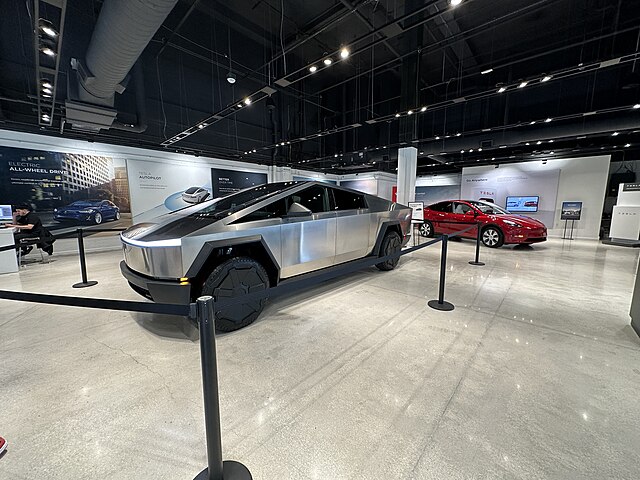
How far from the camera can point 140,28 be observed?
3096mm

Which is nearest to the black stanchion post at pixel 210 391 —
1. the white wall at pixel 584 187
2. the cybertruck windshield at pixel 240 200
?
the cybertruck windshield at pixel 240 200

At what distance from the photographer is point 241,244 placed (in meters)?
2.51

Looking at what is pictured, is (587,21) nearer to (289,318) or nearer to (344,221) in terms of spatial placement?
(344,221)

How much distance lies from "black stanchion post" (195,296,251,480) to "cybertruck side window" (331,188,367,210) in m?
2.81

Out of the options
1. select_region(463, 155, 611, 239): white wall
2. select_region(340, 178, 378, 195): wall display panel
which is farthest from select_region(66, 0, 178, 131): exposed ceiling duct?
select_region(463, 155, 611, 239): white wall

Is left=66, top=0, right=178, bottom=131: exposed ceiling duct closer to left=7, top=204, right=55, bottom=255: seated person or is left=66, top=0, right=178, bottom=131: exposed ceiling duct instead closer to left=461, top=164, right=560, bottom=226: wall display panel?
left=7, top=204, right=55, bottom=255: seated person

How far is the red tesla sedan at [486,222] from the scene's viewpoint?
6.83 m

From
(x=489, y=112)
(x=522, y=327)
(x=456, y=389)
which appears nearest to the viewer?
(x=456, y=389)

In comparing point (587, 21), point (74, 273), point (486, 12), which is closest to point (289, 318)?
point (74, 273)

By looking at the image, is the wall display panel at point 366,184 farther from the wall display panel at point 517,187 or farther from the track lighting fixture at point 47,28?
the track lighting fixture at point 47,28

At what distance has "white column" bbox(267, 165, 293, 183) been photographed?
39.1 feet

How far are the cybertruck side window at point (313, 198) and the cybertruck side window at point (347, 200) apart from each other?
212mm

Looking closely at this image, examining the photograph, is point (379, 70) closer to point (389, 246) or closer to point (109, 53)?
point (389, 246)

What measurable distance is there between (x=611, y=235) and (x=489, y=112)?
19.7ft
